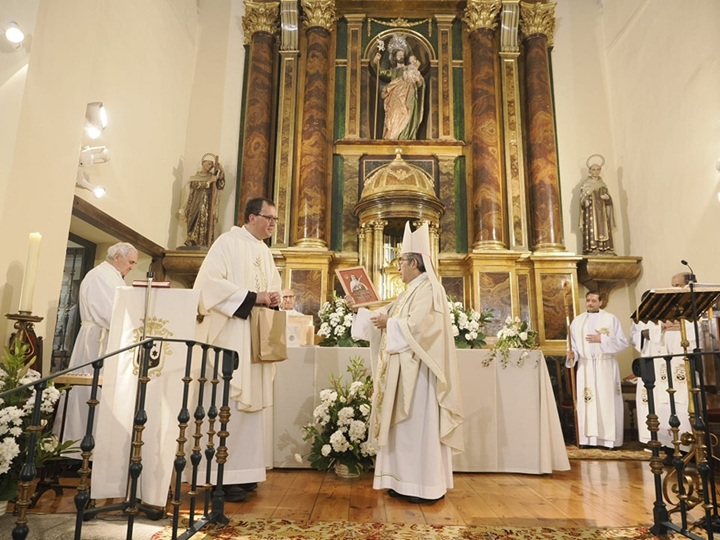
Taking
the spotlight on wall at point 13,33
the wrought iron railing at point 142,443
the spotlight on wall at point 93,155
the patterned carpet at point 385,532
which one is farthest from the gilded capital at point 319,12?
the patterned carpet at point 385,532

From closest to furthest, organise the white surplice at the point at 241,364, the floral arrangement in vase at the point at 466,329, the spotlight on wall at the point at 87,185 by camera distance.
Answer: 1. the white surplice at the point at 241,364
2. the floral arrangement in vase at the point at 466,329
3. the spotlight on wall at the point at 87,185

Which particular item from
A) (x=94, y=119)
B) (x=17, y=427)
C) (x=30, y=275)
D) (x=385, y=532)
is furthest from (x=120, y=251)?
(x=385, y=532)

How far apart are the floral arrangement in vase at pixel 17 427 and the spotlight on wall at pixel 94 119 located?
132 inches

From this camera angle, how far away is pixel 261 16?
9664mm

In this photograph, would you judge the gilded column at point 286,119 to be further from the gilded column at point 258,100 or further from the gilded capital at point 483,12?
the gilded capital at point 483,12

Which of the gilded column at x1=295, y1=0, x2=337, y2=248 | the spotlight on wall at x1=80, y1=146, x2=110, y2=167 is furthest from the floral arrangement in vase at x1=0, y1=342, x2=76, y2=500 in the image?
the gilded column at x1=295, y1=0, x2=337, y2=248

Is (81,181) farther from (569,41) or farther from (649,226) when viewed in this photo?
(569,41)

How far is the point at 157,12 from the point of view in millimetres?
8195

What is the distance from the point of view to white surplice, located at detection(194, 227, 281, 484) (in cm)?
345

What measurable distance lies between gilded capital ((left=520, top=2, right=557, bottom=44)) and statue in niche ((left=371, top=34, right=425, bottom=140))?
197 centimetres

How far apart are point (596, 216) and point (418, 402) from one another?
6.03m

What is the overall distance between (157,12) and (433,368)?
7.23m

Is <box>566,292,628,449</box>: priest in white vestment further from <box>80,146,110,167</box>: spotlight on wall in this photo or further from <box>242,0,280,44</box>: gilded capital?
<box>242,0,280,44</box>: gilded capital

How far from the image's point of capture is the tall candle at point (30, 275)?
3.81m
